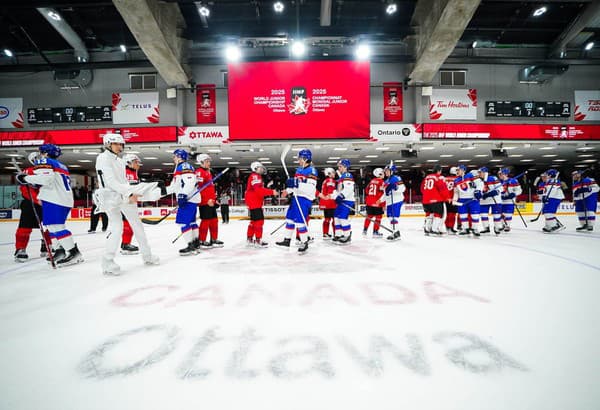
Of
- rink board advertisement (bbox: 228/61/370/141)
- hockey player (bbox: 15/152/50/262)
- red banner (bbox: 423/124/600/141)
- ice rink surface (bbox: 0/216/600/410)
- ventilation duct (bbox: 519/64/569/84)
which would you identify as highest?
ventilation duct (bbox: 519/64/569/84)

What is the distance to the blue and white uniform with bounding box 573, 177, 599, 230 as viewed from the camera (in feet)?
24.9

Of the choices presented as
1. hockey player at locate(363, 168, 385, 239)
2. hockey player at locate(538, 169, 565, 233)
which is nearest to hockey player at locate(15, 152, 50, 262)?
hockey player at locate(363, 168, 385, 239)

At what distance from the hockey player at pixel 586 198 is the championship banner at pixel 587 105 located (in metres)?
10.2

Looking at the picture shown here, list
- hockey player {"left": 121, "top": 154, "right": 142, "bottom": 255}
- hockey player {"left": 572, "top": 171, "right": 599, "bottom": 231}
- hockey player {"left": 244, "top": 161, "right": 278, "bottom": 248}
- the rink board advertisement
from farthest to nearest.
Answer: the rink board advertisement, hockey player {"left": 572, "top": 171, "right": 599, "bottom": 231}, hockey player {"left": 244, "top": 161, "right": 278, "bottom": 248}, hockey player {"left": 121, "top": 154, "right": 142, "bottom": 255}

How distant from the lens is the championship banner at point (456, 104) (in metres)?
14.5

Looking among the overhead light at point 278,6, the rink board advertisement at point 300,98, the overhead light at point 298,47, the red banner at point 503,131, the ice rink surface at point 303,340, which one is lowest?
the ice rink surface at point 303,340

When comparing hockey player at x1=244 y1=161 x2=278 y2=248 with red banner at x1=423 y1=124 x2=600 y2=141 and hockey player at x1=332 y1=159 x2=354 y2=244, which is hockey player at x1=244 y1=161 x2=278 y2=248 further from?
red banner at x1=423 y1=124 x2=600 y2=141

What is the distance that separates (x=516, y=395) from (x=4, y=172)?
34673 mm

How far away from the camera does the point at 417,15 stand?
12.4m

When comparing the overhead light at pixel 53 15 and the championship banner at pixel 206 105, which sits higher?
the overhead light at pixel 53 15

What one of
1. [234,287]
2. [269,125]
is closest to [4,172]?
[269,125]

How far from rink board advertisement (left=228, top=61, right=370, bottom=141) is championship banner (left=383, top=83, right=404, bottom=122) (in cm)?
269

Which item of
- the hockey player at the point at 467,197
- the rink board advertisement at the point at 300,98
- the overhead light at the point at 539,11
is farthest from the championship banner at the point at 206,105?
the overhead light at the point at 539,11

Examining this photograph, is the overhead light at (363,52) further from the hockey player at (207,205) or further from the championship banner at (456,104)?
the hockey player at (207,205)
